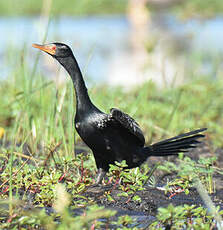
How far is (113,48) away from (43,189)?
8.89m

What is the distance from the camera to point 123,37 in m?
13.0

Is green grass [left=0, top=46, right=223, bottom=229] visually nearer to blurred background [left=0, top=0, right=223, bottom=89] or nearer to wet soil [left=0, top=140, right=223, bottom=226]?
wet soil [left=0, top=140, right=223, bottom=226]

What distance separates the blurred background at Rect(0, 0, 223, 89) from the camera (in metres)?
5.73

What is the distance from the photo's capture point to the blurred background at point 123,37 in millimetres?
5734

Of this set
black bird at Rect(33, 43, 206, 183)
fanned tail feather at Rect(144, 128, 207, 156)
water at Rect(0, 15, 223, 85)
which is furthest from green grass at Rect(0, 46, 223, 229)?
water at Rect(0, 15, 223, 85)

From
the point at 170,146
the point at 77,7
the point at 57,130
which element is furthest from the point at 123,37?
the point at 170,146

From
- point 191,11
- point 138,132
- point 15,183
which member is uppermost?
point 191,11

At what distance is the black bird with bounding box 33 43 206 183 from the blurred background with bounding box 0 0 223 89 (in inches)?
24.3

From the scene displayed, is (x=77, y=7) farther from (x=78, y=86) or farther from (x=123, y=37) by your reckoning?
(x=78, y=86)

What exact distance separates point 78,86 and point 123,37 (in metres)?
10.2

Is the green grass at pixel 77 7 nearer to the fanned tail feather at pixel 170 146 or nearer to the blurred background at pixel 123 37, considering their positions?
the blurred background at pixel 123 37

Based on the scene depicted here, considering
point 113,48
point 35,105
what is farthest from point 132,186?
point 113,48

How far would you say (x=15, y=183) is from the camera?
2.81 meters

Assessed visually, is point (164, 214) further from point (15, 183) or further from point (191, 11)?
point (191, 11)
